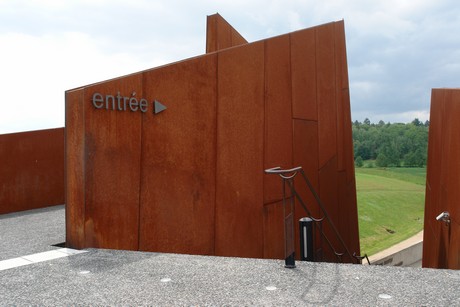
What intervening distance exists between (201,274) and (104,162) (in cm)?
195

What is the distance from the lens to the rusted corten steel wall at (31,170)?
30.0 ft

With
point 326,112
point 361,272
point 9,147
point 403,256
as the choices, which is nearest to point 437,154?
point 326,112

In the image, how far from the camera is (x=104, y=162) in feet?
16.4

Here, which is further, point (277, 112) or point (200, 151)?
point (277, 112)

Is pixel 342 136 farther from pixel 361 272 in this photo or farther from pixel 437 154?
pixel 361 272

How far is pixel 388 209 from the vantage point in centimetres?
4288

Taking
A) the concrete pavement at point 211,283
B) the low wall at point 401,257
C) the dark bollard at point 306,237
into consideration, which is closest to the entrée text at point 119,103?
the concrete pavement at point 211,283

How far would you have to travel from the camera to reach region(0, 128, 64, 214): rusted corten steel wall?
9.14 m

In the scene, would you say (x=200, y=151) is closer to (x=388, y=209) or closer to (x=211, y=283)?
(x=211, y=283)

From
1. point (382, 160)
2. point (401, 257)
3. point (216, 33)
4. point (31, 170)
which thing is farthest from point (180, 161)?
point (382, 160)

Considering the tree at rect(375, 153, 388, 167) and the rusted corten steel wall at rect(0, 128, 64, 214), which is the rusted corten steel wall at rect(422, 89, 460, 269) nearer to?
the rusted corten steel wall at rect(0, 128, 64, 214)

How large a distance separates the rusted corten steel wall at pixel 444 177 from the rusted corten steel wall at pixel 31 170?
344 inches

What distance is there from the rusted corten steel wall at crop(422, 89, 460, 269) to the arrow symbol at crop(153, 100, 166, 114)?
497 cm

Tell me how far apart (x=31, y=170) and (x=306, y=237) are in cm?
727
